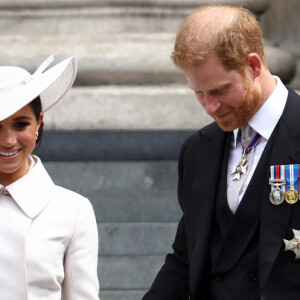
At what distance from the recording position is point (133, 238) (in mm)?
5457

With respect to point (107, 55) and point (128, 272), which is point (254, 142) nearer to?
point (128, 272)

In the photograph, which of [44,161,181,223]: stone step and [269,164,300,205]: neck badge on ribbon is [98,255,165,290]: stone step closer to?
[44,161,181,223]: stone step

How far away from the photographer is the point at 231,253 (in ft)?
10.6

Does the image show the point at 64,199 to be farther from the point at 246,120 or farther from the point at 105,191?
the point at 105,191

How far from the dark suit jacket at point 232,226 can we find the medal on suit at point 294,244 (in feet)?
0.06

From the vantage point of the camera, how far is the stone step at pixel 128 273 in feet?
17.7

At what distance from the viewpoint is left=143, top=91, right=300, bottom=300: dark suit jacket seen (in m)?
3.13

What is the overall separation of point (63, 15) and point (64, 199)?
258 cm

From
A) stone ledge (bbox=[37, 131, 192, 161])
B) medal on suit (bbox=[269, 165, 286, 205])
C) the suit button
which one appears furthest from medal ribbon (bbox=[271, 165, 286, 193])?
stone ledge (bbox=[37, 131, 192, 161])

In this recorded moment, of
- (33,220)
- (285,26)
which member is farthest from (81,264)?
(285,26)

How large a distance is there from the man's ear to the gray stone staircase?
2.37m

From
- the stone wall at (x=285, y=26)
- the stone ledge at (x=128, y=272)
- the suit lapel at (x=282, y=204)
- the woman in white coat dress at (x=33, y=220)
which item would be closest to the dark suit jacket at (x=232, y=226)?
the suit lapel at (x=282, y=204)

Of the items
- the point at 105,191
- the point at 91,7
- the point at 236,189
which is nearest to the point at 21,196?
the point at 236,189

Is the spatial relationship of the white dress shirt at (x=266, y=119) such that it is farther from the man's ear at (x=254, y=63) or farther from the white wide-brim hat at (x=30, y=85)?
the white wide-brim hat at (x=30, y=85)
